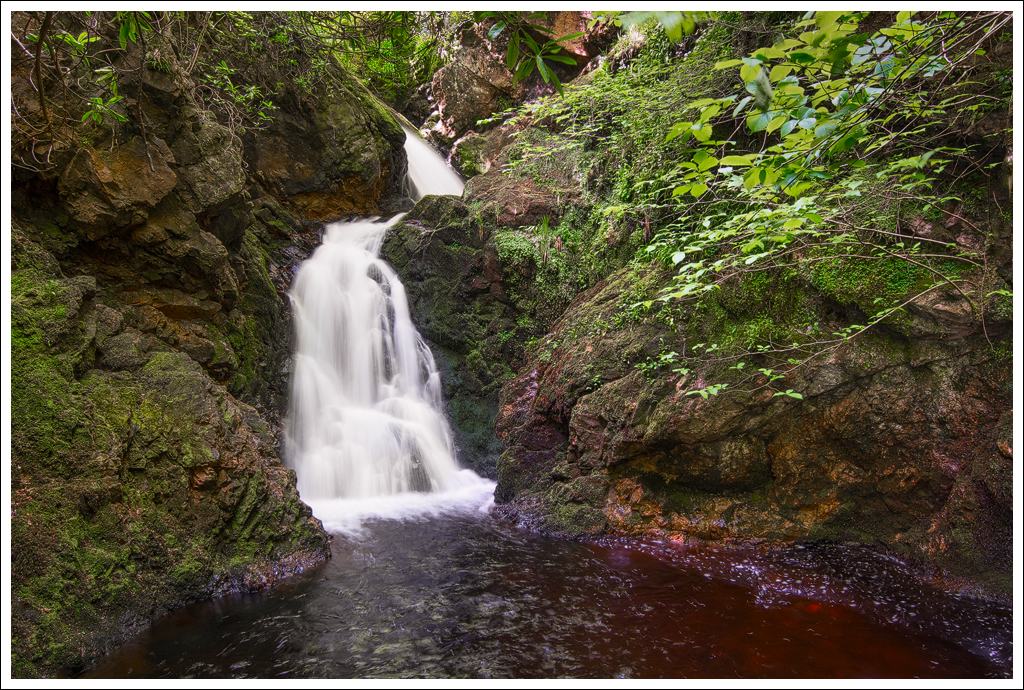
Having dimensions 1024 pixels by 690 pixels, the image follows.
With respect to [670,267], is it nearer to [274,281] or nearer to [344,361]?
[344,361]

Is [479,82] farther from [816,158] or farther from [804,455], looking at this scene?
[816,158]

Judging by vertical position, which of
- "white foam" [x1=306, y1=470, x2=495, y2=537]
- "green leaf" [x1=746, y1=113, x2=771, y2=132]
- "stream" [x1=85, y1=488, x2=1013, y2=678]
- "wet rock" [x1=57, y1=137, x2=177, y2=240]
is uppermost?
"wet rock" [x1=57, y1=137, x2=177, y2=240]

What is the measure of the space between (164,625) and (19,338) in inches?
92.0

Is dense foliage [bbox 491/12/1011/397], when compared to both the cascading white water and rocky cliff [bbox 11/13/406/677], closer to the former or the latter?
rocky cliff [bbox 11/13/406/677]

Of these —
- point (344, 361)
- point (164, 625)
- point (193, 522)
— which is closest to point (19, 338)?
point (193, 522)

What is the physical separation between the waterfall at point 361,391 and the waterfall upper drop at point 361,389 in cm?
1

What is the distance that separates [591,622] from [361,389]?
541 centimetres

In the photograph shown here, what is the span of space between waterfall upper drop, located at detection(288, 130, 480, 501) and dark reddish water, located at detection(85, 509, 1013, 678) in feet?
7.21

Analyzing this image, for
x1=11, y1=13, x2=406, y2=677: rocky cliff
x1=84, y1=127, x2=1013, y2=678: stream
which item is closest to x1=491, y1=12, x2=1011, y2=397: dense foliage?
x1=84, y1=127, x2=1013, y2=678: stream

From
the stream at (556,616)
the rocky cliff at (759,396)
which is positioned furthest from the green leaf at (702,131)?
the stream at (556,616)

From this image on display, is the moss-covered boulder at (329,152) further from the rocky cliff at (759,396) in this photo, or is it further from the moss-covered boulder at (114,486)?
the moss-covered boulder at (114,486)

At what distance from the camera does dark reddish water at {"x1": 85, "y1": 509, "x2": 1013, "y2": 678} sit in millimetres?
3357

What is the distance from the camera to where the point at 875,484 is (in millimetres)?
4809

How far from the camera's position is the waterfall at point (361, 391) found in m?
7.14
